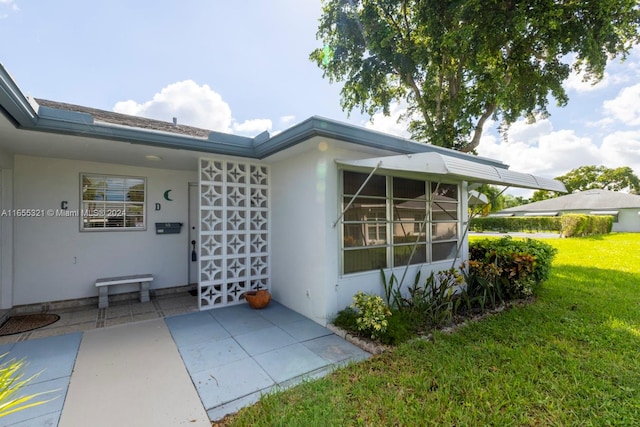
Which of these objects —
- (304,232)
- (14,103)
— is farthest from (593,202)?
(14,103)

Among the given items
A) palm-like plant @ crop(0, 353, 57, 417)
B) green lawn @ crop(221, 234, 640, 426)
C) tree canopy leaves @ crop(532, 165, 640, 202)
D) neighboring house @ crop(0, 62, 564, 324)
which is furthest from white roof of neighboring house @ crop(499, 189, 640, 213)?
palm-like plant @ crop(0, 353, 57, 417)

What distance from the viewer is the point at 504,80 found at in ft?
32.3

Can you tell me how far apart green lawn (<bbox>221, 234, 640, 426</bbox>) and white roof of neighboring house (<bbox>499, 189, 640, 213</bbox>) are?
29.7 metres

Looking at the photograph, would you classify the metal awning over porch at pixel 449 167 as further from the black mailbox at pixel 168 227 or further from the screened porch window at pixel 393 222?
the black mailbox at pixel 168 227

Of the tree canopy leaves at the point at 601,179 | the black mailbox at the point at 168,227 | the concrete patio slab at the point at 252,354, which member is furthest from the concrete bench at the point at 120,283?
the tree canopy leaves at the point at 601,179

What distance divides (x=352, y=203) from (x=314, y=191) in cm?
74

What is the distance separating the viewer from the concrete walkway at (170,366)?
2684 mm

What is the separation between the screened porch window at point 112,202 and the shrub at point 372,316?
5.35m

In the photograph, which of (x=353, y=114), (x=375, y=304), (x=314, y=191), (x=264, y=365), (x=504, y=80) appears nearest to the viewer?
(x=264, y=365)

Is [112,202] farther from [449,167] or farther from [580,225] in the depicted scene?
[580,225]

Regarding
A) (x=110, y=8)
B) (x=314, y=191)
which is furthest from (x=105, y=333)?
(x=110, y=8)

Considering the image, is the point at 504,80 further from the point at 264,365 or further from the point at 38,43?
the point at 38,43

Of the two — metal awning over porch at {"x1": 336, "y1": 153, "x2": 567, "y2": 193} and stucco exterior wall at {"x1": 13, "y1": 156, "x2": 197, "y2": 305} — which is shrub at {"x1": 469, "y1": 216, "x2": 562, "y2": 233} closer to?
metal awning over porch at {"x1": 336, "y1": 153, "x2": 567, "y2": 193}

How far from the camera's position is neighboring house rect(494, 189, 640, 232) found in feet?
82.5
